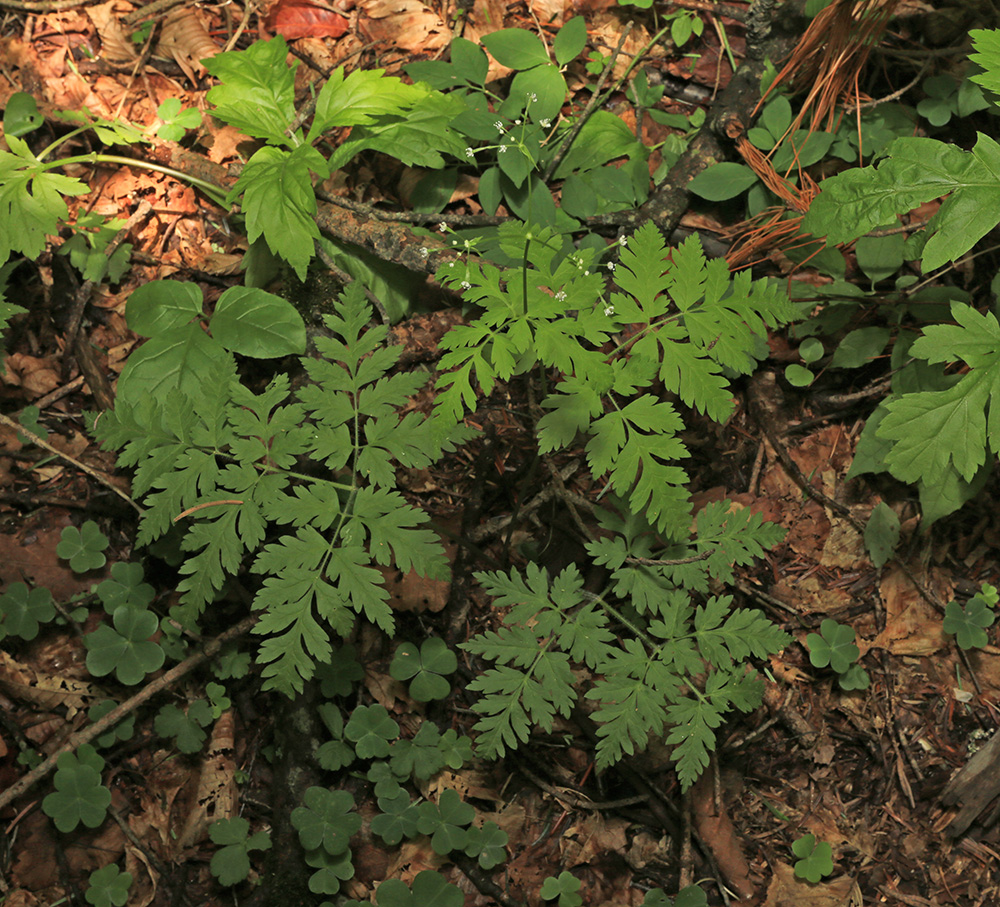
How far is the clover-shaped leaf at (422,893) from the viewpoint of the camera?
7.91ft

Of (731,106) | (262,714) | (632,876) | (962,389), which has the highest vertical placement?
(731,106)

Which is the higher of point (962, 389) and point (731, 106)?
point (731, 106)

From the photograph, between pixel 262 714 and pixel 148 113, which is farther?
pixel 148 113

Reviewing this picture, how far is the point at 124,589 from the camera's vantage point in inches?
108

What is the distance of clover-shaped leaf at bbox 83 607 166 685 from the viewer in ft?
8.68

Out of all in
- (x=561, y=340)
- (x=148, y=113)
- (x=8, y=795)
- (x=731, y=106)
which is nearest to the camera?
(x=561, y=340)

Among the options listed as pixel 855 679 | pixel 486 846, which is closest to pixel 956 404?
pixel 855 679

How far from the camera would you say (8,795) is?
2.48m

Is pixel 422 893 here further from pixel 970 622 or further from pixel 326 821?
pixel 970 622

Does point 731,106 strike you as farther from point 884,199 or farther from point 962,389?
point 962,389

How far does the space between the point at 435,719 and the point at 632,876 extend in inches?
33.2

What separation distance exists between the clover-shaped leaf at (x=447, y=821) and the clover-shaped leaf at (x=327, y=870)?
263 millimetres

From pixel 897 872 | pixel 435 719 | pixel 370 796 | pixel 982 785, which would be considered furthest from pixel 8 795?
pixel 982 785

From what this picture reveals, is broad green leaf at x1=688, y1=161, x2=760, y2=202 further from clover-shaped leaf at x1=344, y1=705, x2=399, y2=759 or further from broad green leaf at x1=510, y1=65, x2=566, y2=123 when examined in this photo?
clover-shaped leaf at x1=344, y1=705, x2=399, y2=759
